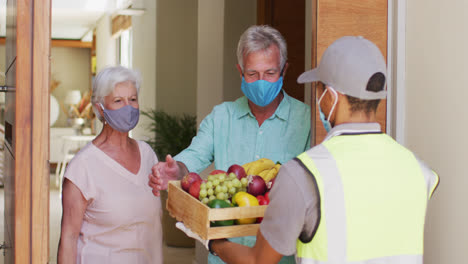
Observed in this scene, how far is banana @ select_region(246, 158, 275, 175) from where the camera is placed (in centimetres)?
203

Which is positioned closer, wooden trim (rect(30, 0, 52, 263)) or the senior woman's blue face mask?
wooden trim (rect(30, 0, 52, 263))

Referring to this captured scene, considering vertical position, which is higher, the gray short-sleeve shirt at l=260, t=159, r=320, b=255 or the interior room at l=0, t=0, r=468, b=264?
the interior room at l=0, t=0, r=468, b=264

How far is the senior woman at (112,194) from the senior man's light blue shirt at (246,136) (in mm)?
252

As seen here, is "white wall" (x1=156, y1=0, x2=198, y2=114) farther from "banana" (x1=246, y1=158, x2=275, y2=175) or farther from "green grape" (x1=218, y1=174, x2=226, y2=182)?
"green grape" (x1=218, y1=174, x2=226, y2=182)

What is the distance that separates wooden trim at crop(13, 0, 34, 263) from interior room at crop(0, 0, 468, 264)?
759 mm

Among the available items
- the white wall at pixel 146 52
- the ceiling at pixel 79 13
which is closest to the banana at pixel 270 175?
the white wall at pixel 146 52

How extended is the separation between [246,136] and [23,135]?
3.09 ft

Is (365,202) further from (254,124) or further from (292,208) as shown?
(254,124)

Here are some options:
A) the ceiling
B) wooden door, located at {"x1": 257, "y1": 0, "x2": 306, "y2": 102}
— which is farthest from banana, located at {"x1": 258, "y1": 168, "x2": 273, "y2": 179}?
the ceiling

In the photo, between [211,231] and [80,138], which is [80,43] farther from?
[211,231]

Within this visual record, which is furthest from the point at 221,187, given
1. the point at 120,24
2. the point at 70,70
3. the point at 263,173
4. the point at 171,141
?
the point at 70,70

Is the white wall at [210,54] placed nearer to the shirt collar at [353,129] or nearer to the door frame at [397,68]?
the door frame at [397,68]

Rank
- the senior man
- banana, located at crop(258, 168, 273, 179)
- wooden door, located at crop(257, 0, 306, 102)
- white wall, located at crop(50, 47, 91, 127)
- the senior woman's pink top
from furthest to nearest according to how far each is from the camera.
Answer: white wall, located at crop(50, 47, 91, 127) < wooden door, located at crop(257, 0, 306, 102) < the senior woman's pink top < the senior man < banana, located at crop(258, 168, 273, 179)

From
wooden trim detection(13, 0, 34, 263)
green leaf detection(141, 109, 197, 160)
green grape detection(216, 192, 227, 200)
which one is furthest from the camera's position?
green leaf detection(141, 109, 197, 160)
